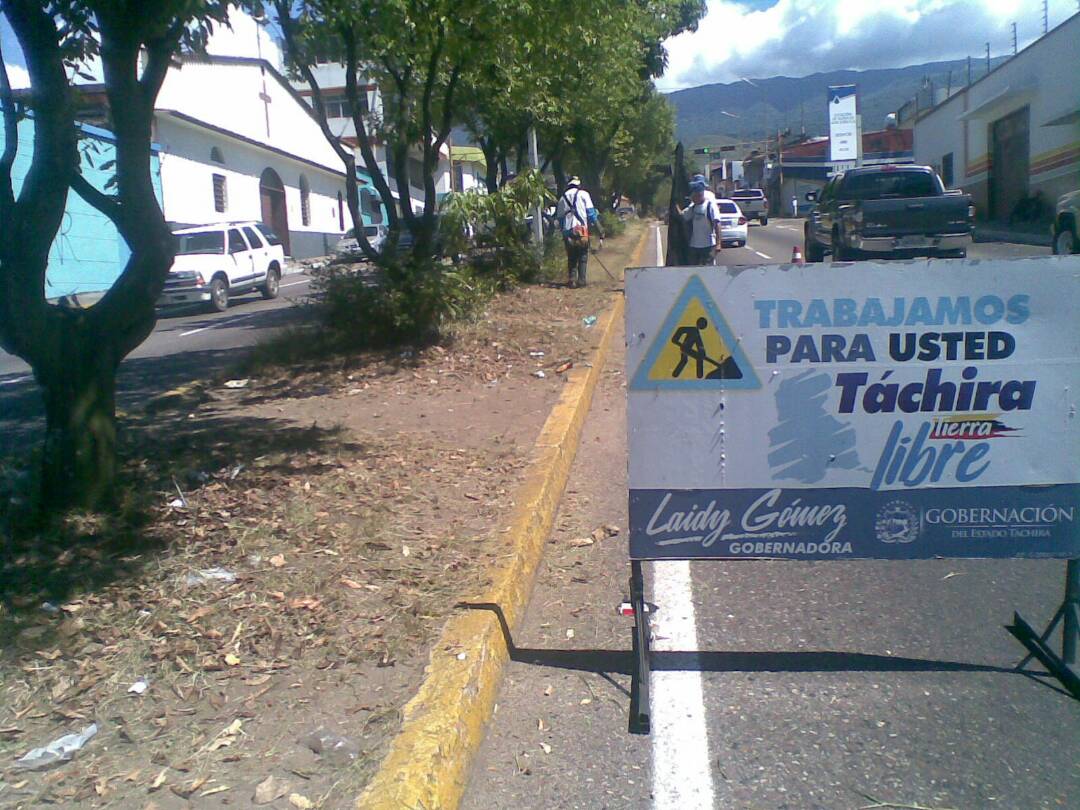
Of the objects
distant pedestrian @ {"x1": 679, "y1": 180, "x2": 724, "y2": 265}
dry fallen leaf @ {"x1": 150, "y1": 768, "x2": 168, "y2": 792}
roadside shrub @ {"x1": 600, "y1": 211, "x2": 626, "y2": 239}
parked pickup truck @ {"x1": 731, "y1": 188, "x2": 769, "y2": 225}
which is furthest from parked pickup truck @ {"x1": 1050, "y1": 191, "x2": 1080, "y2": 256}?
parked pickup truck @ {"x1": 731, "y1": 188, "x2": 769, "y2": 225}

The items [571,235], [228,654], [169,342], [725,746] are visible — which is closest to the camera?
[725,746]

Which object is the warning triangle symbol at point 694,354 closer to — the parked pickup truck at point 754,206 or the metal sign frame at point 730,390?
the metal sign frame at point 730,390

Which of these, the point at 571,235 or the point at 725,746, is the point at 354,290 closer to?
the point at 571,235

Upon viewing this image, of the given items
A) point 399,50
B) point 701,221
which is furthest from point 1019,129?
point 399,50

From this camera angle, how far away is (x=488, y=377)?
10383mm

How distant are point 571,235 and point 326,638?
45.5 ft

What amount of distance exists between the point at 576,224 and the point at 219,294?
887cm

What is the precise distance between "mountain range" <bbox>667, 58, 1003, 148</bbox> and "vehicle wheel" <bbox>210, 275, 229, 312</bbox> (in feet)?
151

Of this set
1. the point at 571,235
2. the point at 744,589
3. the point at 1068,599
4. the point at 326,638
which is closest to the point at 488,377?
the point at 744,589

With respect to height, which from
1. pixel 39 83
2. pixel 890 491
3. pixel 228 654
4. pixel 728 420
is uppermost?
Answer: pixel 39 83

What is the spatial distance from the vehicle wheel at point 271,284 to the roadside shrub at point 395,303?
540 inches

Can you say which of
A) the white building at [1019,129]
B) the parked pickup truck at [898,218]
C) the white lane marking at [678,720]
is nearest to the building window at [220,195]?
the parked pickup truck at [898,218]

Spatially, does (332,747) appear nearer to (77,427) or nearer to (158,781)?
(158,781)

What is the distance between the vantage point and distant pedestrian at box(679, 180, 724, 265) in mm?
13242
